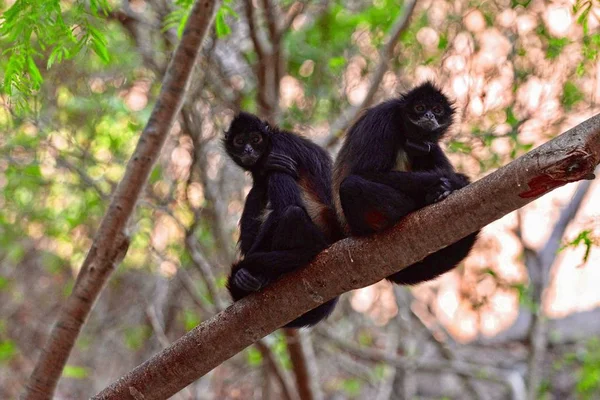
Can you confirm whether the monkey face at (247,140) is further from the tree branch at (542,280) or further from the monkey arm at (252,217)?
the tree branch at (542,280)

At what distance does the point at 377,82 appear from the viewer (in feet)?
28.3

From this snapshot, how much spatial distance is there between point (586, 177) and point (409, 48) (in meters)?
6.84

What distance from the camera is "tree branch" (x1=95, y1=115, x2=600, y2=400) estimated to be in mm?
3137

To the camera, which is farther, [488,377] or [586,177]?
[488,377]

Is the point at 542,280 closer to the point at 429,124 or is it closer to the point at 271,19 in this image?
the point at 271,19

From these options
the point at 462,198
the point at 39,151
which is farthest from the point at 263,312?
the point at 39,151

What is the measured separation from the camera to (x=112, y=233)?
16.9ft

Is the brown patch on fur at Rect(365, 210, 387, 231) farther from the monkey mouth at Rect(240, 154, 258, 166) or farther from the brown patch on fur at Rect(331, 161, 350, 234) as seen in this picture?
the monkey mouth at Rect(240, 154, 258, 166)

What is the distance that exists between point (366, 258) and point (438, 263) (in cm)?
99

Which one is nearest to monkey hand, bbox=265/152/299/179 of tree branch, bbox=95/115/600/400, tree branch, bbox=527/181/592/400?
tree branch, bbox=95/115/600/400

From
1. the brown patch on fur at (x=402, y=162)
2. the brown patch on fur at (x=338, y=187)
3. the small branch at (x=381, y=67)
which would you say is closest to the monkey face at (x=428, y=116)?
the brown patch on fur at (x=402, y=162)

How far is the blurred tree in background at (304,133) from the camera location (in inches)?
315

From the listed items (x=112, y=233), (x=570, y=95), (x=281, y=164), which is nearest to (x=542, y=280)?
(x=570, y=95)

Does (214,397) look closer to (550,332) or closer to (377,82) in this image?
(550,332)
